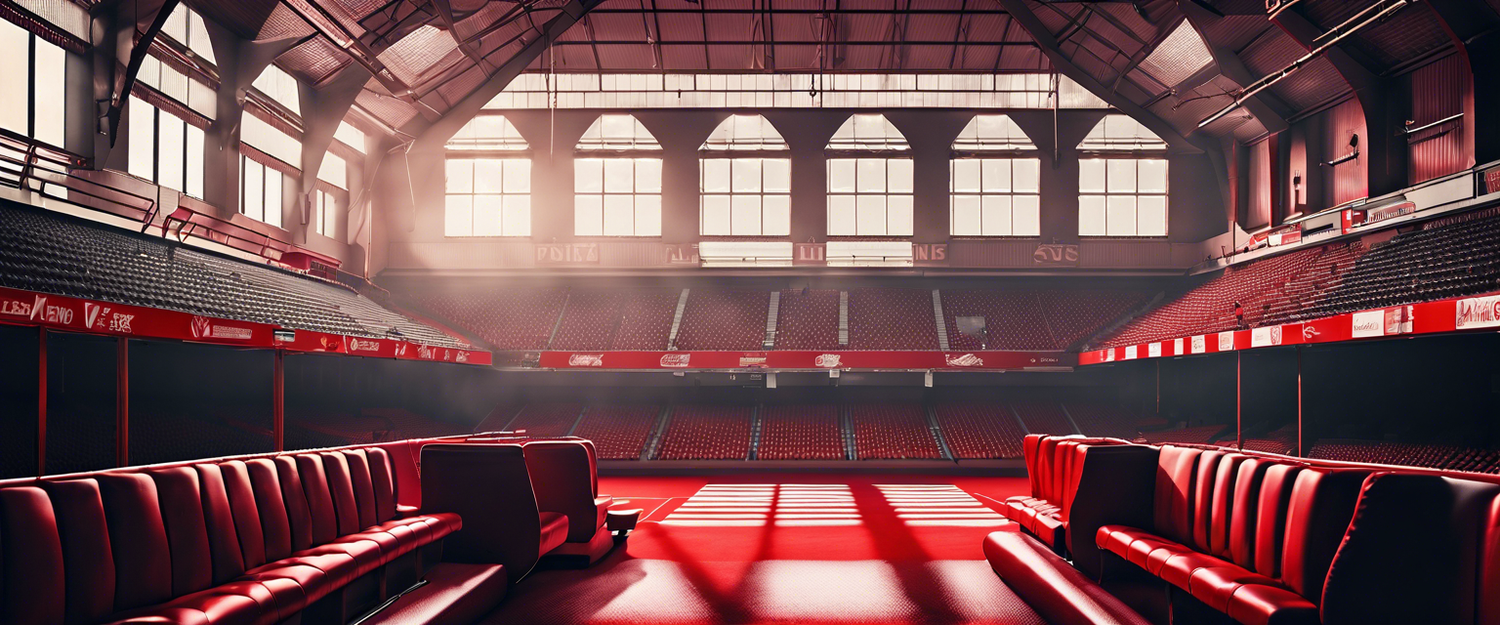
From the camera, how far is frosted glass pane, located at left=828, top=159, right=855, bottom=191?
2519 cm

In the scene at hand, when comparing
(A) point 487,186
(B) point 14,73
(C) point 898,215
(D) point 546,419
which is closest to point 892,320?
(C) point 898,215

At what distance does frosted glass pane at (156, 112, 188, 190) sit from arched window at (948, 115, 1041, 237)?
68.0 ft

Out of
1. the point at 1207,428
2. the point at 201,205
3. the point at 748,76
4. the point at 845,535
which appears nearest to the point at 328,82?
the point at 201,205

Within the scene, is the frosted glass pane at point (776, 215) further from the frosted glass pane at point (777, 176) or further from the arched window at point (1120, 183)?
the arched window at point (1120, 183)

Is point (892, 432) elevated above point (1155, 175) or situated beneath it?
situated beneath

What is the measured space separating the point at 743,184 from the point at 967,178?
7471mm

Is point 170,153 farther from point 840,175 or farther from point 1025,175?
point 1025,175

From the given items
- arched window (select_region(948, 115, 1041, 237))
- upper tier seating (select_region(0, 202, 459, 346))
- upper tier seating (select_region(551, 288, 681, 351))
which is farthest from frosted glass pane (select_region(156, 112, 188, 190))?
arched window (select_region(948, 115, 1041, 237))

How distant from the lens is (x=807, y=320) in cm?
2388

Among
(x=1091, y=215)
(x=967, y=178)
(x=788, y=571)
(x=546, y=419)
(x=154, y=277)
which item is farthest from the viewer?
(x=967, y=178)

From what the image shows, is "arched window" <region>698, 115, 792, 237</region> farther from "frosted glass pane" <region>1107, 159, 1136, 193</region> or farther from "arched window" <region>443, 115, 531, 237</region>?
"frosted glass pane" <region>1107, 159, 1136, 193</region>

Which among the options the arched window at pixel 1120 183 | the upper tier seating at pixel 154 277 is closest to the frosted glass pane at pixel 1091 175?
the arched window at pixel 1120 183

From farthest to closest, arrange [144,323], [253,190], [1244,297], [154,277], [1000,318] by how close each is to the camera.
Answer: [1000,318], [1244,297], [253,190], [154,277], [144,323]

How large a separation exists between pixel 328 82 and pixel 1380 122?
25718 mm
